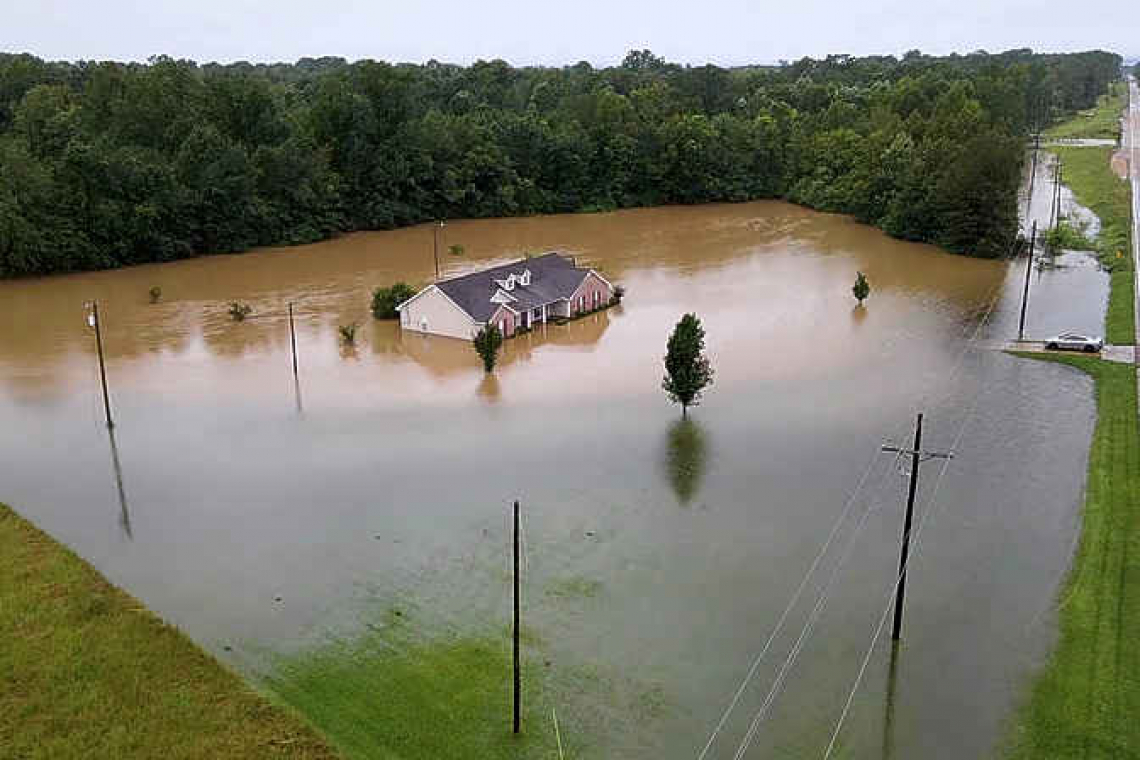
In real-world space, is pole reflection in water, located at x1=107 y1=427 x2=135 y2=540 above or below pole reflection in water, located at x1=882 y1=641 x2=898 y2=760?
above

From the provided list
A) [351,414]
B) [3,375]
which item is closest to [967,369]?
[351,414]

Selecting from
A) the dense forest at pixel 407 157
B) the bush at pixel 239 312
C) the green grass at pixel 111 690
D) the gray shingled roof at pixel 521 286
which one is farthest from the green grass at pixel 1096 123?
the green grass at pixel 111 690

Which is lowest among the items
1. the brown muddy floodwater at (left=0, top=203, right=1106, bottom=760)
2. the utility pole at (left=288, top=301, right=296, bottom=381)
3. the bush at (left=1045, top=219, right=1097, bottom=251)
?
the brown muddy floodwater at (left=0, top=203, right=1106, bottom=760)

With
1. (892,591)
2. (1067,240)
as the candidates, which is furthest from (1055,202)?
(892,591)

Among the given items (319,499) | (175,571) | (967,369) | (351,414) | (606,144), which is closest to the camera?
(175,571)

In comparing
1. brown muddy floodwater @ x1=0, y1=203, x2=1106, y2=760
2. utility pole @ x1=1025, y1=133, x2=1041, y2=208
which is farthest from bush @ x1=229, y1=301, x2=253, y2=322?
utility pole @ x1=1025, y1=133, x2=1041, y2=208

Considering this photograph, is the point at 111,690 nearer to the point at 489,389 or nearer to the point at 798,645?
the point at 798,645

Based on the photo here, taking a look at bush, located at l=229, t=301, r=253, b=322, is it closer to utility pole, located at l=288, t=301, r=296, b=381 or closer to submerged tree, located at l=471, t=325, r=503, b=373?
utility pole, located at l=288, t=301, r=296, b=381

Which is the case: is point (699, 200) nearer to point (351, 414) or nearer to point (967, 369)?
point (967, 369)
